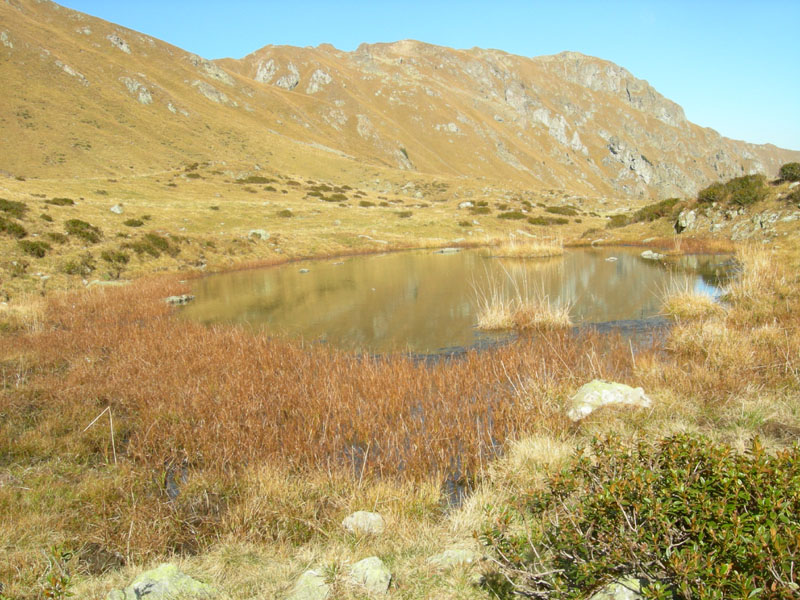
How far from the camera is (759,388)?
6168 mm

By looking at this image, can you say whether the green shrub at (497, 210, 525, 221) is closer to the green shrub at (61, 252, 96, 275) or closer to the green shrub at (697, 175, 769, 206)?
the green shrub at (697, 175, 769, 206)

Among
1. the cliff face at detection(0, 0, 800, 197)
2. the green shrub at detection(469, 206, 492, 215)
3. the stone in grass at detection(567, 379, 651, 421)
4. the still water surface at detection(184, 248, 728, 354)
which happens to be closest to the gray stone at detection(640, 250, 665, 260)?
the still water surface at detection(184, 248, 728, 354)

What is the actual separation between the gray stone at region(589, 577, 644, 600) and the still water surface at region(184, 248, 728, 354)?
7.99m

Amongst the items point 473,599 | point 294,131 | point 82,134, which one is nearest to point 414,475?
point 473,599

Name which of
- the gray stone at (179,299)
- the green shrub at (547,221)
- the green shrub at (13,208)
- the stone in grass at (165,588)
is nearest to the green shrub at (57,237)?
the green shrub at (13,208)

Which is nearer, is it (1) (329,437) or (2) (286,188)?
(1) (329,437)

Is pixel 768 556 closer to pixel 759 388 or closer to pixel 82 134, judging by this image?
pixel 759 388

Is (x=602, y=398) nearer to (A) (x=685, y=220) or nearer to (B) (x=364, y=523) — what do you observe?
(B) (x=364, y=523)

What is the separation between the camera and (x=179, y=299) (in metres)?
18.7

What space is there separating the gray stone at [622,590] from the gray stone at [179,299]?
1869 centimetres

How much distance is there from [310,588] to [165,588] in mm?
1079

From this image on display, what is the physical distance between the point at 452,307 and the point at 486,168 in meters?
121

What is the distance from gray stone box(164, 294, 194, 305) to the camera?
1837 centimetres

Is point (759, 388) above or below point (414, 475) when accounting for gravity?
above
